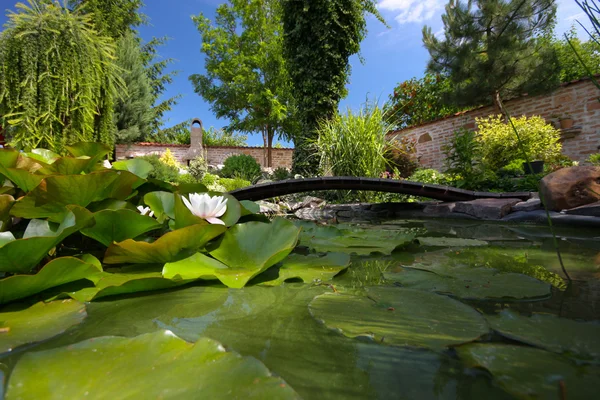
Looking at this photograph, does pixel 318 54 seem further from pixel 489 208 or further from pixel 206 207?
pixel 206 207

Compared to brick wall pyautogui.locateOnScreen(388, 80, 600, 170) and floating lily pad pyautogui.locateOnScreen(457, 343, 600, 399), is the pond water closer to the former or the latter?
floating lily pad pyautogui.locateOnScreen(457, 343, 600, 399)

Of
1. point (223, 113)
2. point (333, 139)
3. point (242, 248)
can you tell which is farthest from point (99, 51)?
point (223, 113)

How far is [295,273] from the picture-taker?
778 mm

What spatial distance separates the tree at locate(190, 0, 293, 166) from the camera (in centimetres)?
1352

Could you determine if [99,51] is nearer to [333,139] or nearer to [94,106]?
[94,106]

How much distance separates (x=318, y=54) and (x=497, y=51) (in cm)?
419

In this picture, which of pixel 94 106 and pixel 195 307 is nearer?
pixel 195 307

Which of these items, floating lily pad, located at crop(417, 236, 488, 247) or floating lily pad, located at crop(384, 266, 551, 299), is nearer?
floating lily pad, located at crop(384, 266, 551, 299)

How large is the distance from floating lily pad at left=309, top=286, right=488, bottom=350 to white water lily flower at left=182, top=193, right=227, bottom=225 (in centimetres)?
39

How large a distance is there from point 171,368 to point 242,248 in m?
0.50

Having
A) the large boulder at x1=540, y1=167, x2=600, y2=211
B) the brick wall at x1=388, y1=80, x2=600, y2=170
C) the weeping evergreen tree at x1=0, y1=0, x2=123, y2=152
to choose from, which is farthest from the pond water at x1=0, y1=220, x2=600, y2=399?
the brick wall at x1=388, y1=80, x2=600, y2=170

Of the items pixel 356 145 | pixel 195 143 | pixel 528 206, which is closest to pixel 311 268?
pixel 528 206

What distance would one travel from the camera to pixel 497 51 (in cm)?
673

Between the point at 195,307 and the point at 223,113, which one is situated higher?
the point at 223,113
